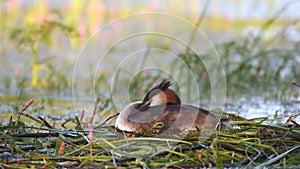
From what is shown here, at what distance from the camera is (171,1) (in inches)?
469

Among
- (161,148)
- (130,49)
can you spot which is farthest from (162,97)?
(130,49)

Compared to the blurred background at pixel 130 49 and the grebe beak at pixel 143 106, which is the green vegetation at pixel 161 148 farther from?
the blurred background at pixel 130 49

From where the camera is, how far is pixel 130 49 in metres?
10.3

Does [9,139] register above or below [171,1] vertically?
below

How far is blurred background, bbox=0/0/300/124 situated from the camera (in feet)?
20.7

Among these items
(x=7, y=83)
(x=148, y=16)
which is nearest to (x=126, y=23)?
(x=148, y=16)

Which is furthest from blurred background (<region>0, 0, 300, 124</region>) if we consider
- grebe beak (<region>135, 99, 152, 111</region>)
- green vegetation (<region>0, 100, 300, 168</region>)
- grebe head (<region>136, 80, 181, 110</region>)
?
grebe beak (<region>135, 99, 152, 111</region>)

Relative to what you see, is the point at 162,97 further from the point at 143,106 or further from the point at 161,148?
the point at 161,148

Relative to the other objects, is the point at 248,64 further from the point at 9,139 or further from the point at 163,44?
the point at 9,139

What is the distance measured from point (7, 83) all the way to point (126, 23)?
509cm

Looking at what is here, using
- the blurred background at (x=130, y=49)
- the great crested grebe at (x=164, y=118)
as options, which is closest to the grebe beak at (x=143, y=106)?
the great crested grebe at (x=164, y=118)

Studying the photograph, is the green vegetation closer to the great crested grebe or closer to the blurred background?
the great crested grebe

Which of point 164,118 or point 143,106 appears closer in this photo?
point 164,118

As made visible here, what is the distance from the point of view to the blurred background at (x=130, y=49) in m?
6.32
